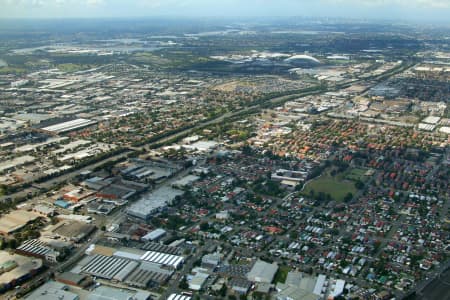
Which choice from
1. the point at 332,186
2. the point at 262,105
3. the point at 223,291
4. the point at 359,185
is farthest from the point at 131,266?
the point at 262,105

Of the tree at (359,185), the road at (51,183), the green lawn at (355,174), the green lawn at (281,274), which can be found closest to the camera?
the green lawn at (281,274)

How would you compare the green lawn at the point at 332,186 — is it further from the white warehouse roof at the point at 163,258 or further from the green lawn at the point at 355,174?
the white warehouse roof at the point at 163,258

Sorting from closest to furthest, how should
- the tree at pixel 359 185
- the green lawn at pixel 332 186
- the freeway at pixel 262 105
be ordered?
the green lawn at pixel 332 186
the tree at pixel 359 185
the freeway at pixel 262 105

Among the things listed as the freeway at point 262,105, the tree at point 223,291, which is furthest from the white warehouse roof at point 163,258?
the freeway at point 262,105

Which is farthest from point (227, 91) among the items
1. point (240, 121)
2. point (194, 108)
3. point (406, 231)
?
point (406, 231)

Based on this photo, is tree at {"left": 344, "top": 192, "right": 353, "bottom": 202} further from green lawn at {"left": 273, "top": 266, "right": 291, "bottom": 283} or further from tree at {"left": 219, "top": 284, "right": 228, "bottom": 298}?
tree at {"left": 219, "top": 284, "right": 228, "bottom": 298}

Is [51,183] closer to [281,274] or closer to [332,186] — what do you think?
[281,274]
